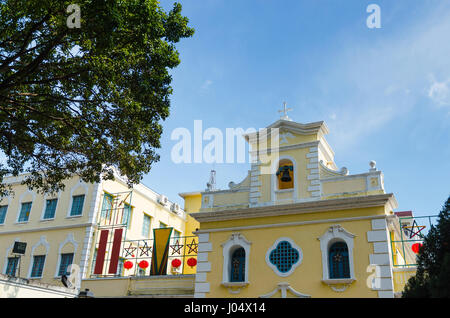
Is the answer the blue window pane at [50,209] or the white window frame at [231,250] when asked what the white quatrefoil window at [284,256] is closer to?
the white window frame at [231,250]

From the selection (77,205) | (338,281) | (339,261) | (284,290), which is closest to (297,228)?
(339,261)

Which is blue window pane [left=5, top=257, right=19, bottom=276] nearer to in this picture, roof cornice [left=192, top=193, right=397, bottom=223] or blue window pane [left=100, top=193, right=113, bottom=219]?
blue window pane [left=100, top=193, right=113, bottom=219]

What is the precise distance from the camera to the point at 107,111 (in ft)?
46.2

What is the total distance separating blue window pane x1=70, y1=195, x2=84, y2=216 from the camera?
26.0 m

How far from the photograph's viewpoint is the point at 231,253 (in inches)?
720

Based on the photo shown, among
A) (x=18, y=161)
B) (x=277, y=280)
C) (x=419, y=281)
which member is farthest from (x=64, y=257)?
(x=419, y=281)

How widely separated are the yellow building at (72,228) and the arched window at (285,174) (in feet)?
30.8

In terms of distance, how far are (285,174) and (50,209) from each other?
647 inches

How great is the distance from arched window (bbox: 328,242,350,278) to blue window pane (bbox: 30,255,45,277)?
1783cm

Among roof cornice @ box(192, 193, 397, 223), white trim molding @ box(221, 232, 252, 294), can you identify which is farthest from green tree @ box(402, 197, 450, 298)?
white trim molding @ box(221, 232, 252, 294)
